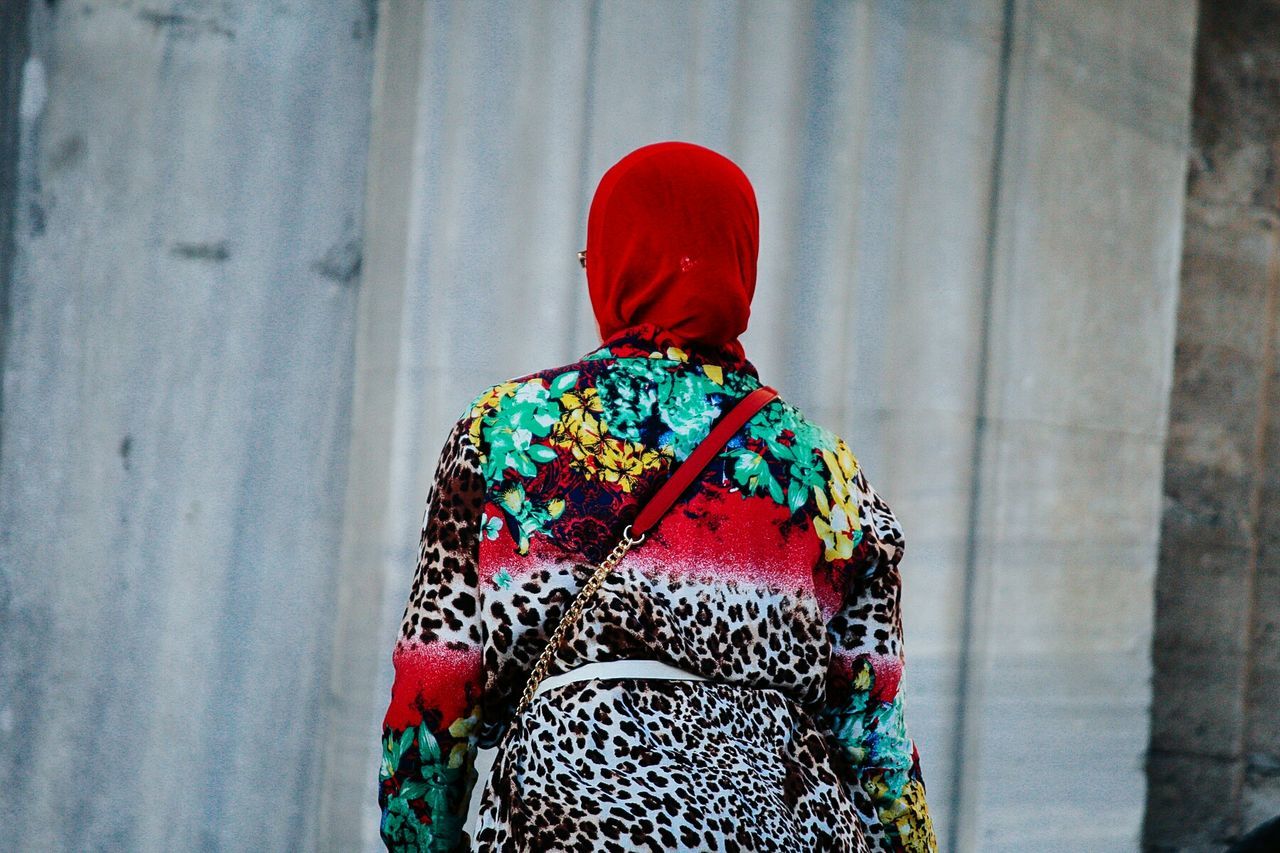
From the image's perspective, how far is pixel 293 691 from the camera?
9.79 feet

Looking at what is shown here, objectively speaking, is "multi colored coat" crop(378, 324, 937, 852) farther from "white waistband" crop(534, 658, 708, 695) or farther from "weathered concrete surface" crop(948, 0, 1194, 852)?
"weathered concrete surface" crop(948, 0, 1194, 852)

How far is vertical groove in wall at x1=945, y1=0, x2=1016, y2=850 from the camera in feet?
10.7

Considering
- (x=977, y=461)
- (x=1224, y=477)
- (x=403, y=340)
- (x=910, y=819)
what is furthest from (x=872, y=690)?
(x=1224, y=477)

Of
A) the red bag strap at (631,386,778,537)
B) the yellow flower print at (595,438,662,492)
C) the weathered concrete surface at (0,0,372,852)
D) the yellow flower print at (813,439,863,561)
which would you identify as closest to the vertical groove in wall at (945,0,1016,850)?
the weathered concrete surface at (0,0,372,852)

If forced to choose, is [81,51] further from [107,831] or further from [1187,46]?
[1187,46]

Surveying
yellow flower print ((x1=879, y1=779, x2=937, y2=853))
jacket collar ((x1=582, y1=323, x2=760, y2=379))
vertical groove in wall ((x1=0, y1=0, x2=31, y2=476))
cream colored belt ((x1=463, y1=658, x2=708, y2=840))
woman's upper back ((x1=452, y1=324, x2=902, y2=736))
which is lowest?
yellow flower print ((x1=879, y1=779, x2=937, y2=853))

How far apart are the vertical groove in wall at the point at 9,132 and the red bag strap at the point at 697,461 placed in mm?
1995

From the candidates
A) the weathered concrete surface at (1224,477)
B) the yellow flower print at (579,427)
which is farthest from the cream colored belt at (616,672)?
the weathered concrete surface at (1224,477)

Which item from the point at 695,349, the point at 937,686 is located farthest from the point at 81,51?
the point at 937,686

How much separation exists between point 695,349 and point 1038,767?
217cm

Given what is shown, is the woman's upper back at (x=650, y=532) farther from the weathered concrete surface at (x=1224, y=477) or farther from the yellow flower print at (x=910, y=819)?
the weathered concrete surface at (x=1224, y=477)

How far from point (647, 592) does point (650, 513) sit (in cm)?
9

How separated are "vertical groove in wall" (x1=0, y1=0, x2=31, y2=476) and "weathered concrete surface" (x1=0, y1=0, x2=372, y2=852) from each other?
2 centimetres

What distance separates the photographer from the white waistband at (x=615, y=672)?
4.70 feet
